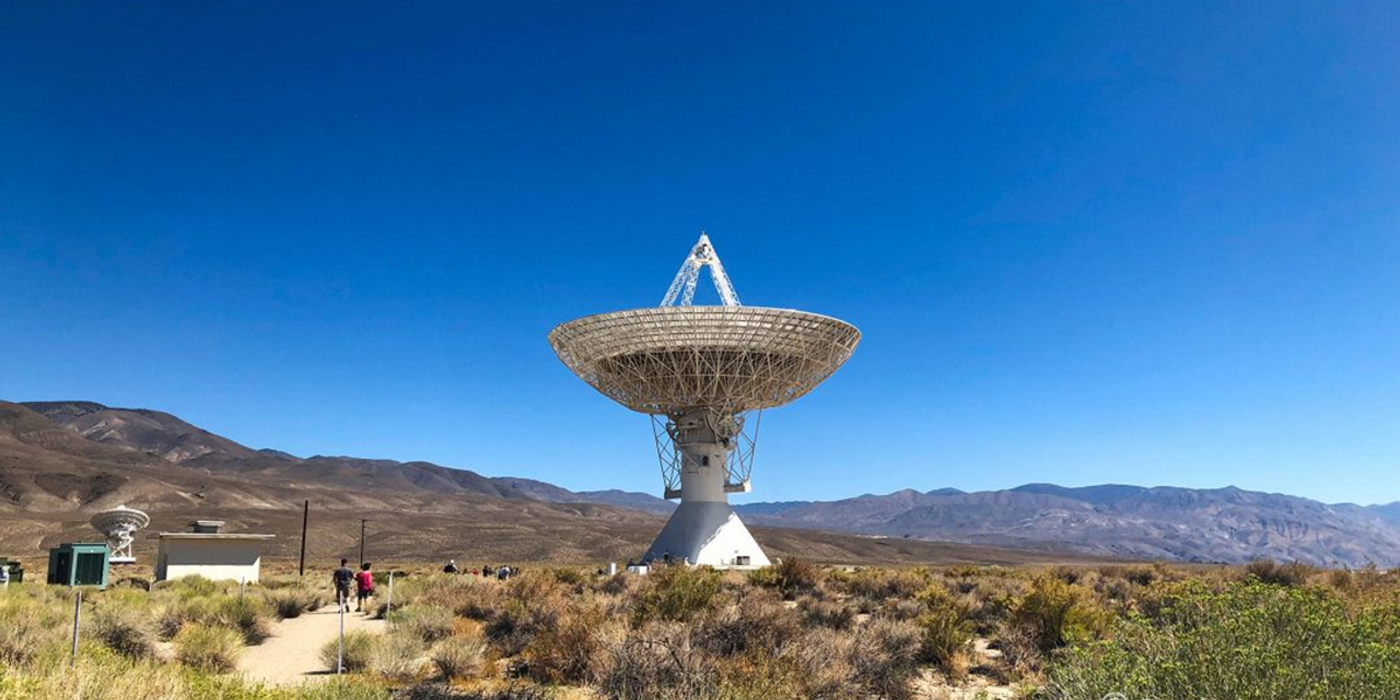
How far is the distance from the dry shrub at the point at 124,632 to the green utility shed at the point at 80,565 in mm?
13558

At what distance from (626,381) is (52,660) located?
25.9 meters

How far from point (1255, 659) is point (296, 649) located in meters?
14.3

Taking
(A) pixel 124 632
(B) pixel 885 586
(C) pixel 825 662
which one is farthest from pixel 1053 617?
(A) pixel 124 632

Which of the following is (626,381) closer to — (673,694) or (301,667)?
(301,667)

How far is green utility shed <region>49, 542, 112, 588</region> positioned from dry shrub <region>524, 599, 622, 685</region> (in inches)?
763

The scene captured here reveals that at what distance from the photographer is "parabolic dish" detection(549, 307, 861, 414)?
103 feet

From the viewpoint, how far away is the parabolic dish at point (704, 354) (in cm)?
3152

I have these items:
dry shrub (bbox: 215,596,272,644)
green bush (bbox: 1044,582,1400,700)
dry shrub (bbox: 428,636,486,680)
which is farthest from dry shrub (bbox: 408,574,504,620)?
green bush (bbox: 1044,582,1400,700)

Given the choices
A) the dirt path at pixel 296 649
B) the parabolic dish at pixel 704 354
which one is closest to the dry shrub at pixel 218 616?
Answer: the dirt path at pixel 296 649

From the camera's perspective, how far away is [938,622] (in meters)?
12.4

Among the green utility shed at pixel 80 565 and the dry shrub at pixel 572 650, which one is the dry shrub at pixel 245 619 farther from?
the green utility shed at pixel 80 565

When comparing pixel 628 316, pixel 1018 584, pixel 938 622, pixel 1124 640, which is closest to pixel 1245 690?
pixel 1124 640

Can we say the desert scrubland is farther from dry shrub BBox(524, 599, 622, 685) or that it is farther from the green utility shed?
the green utility shed

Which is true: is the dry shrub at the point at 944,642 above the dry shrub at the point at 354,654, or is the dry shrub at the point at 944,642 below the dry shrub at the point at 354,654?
above
